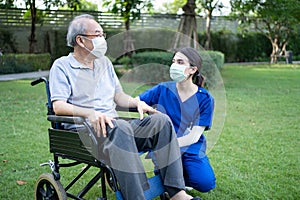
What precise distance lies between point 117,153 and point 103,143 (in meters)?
0.12

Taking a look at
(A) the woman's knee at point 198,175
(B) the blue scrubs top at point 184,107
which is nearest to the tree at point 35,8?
(B) the blue scrubs top at point 184,107

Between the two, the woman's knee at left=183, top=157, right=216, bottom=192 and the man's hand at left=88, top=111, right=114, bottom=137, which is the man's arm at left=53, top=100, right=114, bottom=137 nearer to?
the man's hand at left=88, top=111, right=114, bottom=137

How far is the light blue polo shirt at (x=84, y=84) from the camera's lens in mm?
2855

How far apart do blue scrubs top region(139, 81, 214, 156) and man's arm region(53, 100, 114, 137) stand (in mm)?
789

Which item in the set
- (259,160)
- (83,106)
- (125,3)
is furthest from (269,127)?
(125,3)

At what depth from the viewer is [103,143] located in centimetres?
267

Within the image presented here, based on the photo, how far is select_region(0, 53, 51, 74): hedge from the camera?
13.7 metres

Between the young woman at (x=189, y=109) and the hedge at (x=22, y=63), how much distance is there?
433 inches

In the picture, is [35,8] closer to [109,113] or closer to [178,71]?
[178,71]

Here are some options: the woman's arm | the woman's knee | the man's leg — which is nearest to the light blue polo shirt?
the man's leg

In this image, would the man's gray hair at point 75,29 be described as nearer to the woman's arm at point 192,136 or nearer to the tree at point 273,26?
the woman's arm at point 192,136

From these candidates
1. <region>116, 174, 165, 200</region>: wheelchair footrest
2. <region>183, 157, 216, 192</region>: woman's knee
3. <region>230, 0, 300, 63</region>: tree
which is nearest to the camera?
<region>116, 174, 165, 200</region>: wheelchair footrest

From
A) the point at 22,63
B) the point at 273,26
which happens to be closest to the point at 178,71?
the point at 22,63

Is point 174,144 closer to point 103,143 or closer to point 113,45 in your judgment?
point 103,143
